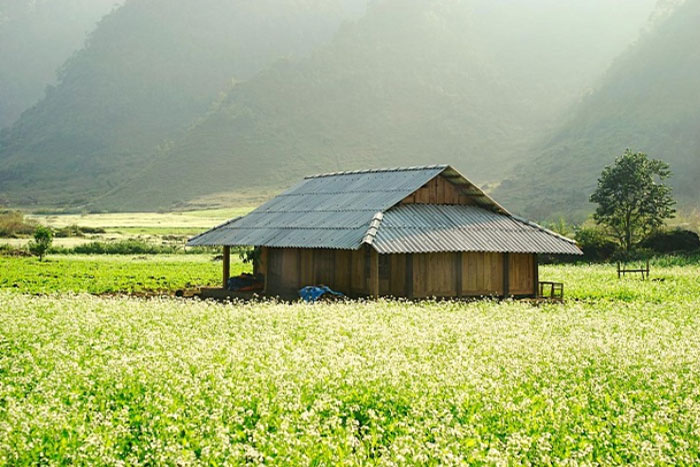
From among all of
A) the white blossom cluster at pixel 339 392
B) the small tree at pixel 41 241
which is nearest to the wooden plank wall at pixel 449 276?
the white blossom cluster at pixel 339 392

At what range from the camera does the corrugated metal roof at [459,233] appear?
1131 inches

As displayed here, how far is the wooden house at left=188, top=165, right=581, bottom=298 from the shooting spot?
97.1 ft

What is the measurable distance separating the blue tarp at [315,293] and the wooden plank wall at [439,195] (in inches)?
195

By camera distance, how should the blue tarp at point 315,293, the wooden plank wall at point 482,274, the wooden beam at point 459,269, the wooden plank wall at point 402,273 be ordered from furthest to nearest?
the wooden plank wall at point 482,274
the wooden beam at point 459,269
the wooden plank wall at point 402,273
the blue tarp at point 315,293

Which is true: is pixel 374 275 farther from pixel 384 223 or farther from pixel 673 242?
pixel 673 242

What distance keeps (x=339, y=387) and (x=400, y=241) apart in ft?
52.2

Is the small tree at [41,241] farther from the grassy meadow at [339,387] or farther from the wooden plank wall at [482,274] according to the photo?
the grassy meadow at [339,387]

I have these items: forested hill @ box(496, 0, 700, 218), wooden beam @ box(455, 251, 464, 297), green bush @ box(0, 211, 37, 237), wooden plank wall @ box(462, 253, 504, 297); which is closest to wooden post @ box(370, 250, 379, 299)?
wooden beam @ box(455, 251, 464, 297)

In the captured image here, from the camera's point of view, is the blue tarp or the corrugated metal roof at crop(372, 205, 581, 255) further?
the blue tarp

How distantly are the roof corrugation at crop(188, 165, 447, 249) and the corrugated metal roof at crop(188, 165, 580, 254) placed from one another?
4 centimetres

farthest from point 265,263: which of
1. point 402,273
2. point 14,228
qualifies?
point 14,228

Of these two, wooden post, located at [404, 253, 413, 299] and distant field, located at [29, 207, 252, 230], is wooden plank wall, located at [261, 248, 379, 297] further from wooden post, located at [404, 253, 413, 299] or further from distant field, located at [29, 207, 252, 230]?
distant field, located at [29, 207, 252, 230]

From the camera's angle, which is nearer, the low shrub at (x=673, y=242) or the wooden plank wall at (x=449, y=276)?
the wooden plank wall at (x=449, y=276)

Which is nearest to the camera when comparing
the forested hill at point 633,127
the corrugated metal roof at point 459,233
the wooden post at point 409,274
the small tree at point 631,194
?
the corrugated metal roof at point 459,233
